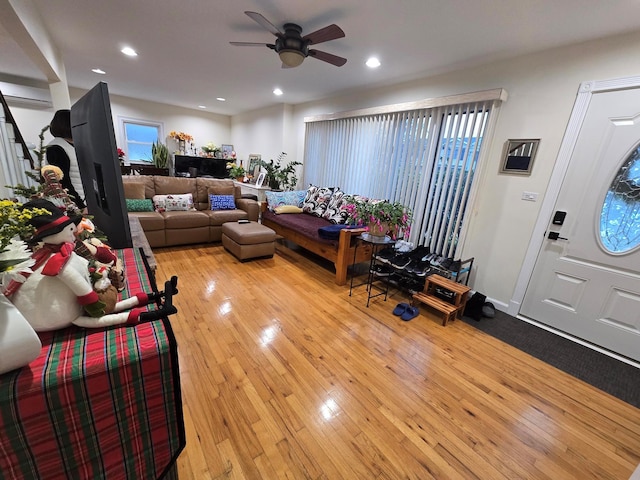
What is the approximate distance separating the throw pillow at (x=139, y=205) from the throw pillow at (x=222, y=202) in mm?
825

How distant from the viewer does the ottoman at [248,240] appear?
3.38 m

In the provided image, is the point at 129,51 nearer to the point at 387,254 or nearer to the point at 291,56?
the point at 291,56

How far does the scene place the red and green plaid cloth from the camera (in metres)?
0.59

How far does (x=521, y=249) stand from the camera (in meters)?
2.56

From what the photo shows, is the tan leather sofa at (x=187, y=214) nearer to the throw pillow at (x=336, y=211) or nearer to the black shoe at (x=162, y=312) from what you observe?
the throw pillow at (x=336, y=211)

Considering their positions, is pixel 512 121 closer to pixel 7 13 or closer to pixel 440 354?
pixel 440 354

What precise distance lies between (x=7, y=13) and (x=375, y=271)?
366 cm

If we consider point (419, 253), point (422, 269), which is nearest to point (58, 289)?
point (422, 269)

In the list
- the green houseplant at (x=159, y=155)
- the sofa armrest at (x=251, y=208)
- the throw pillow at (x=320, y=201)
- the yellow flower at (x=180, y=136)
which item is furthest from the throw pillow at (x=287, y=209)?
the yellow flower at (x=180, y=136)

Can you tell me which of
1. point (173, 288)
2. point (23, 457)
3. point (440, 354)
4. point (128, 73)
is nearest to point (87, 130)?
point (173, 288)

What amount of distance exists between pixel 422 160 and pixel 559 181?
132 centimetres

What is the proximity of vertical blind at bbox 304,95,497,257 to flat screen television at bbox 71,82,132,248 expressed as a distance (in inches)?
118

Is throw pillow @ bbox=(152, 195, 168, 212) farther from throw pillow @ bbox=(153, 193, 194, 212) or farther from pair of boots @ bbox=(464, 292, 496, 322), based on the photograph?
pair of boots @ bbox=(464, 292, 496, 322)

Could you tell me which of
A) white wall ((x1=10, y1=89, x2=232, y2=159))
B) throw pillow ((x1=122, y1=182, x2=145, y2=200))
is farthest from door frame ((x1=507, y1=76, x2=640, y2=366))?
white wall ((x1=10, y1=89, x2=232, y2=159))
